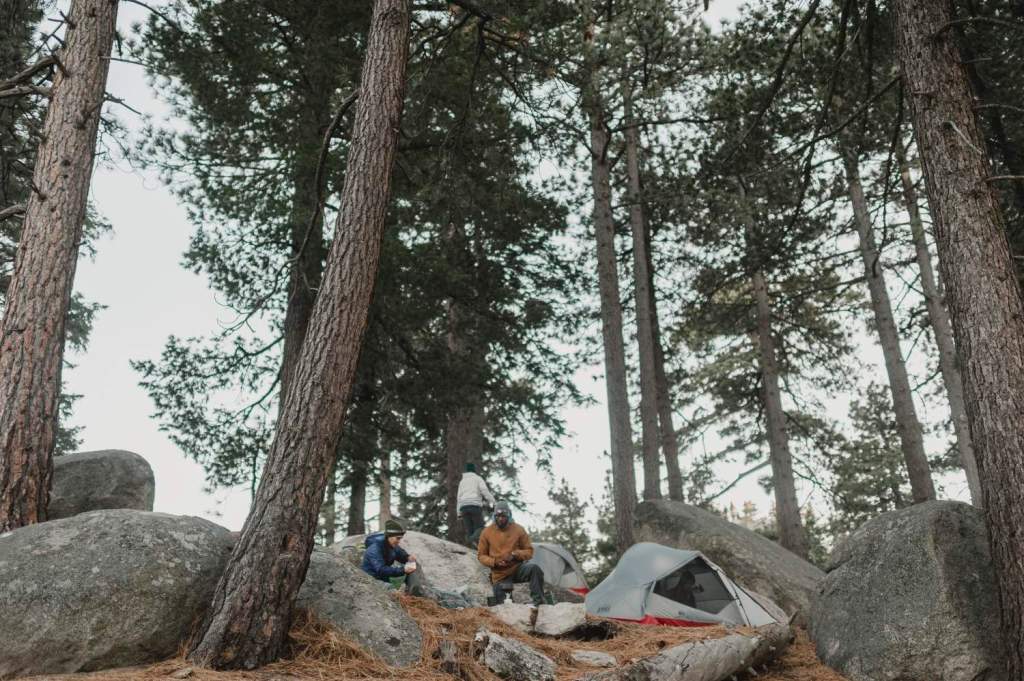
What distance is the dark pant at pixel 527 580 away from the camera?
318 inches

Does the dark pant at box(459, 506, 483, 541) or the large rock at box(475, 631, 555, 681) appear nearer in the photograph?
the large rock at box(475, 631, 555, 681)

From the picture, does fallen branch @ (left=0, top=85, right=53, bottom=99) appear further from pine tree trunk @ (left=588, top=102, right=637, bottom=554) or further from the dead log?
pine tree trunk @ (left=588, top=102, right=637, bottom=554)

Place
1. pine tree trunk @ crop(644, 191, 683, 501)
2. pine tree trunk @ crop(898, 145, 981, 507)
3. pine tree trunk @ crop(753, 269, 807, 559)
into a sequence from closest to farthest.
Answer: pine tree trunk @ crop(898, 145, 981, 507) < pine tree trunk @ crop(753, 269, 807, 559) < pine tree trunk @ crop(644, 191, 683, 501)

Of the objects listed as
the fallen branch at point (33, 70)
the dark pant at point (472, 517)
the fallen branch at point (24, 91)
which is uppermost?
the fallen branch at point (33, 70)

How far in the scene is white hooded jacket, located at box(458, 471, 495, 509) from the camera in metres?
11.4

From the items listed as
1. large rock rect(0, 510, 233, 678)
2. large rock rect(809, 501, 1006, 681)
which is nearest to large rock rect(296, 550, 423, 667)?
large rock rect(0, 510, 233, 678)

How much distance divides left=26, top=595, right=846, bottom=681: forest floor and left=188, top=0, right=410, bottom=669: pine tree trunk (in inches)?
7.8

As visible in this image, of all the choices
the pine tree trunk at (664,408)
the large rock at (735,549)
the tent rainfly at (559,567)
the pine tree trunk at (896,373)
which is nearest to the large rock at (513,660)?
the large rock at (735,549)

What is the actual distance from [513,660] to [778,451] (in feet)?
39.3

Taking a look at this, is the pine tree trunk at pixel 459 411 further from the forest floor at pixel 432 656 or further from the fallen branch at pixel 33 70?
the fallen branch at pixel 33 70

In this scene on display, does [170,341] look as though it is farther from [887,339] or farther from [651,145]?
[887,339]

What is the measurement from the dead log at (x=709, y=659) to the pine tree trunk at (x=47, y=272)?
15.2ft

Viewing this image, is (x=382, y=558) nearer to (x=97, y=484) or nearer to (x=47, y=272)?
(x=47, y=272)

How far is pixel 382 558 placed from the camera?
7.49 metres
